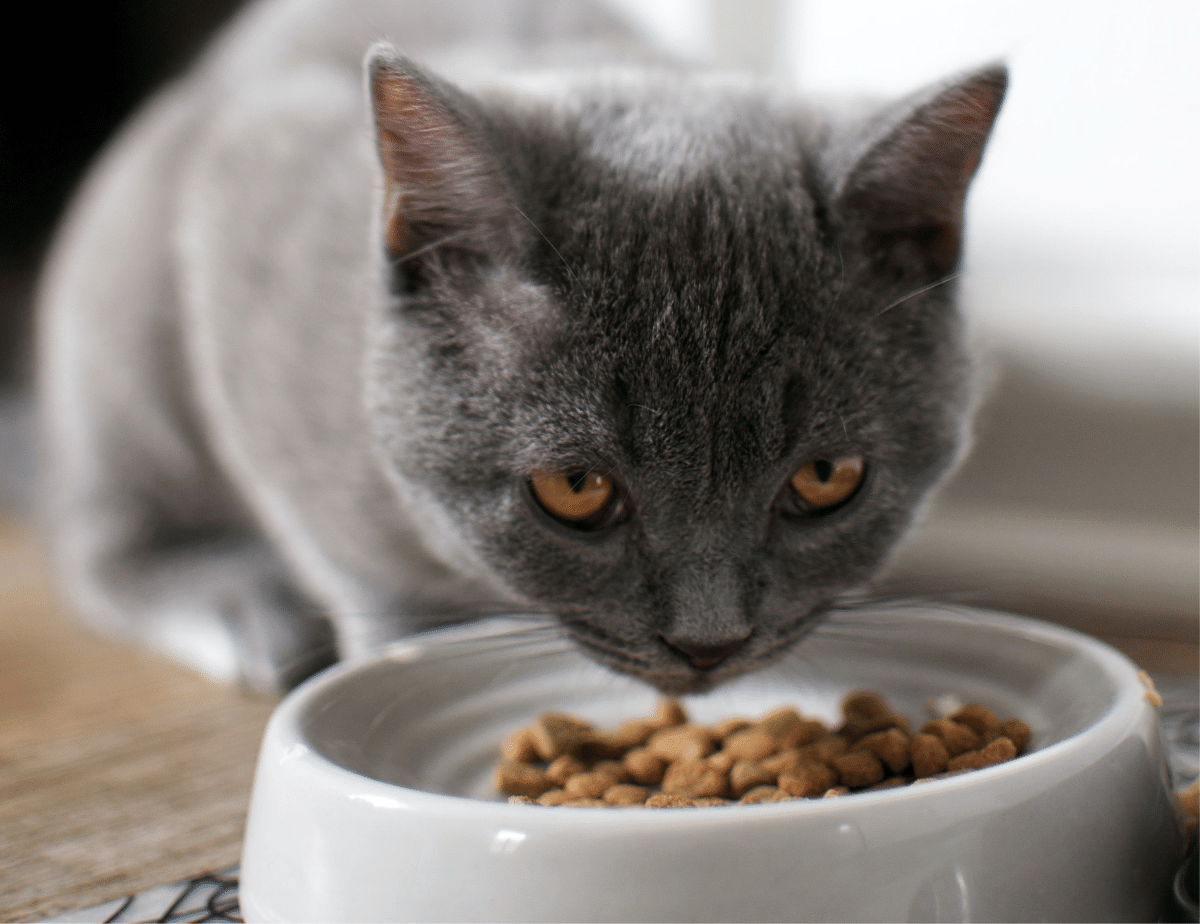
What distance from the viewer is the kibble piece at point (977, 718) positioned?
2.35 ft

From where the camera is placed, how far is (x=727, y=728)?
784 mm

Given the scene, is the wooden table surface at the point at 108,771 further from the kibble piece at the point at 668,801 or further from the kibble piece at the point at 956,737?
the kibble piece at the point at 956,737

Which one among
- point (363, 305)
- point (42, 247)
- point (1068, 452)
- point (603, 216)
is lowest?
point (1068, 452)

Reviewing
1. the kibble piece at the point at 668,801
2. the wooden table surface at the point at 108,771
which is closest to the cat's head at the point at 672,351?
the kibble piece at the point at 668,801

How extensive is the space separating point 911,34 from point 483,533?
1.15 meters

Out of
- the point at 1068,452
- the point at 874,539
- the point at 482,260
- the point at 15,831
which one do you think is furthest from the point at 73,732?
the point at 1068,452

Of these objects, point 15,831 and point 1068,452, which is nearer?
point 15,831

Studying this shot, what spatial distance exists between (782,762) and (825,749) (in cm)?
4

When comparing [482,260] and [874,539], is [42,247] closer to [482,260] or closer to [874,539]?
[482,260]

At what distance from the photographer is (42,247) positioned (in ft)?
7.47

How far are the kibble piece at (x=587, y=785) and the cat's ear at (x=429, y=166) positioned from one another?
1.18ft

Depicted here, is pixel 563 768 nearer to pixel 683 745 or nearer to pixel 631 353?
pixel 683 745

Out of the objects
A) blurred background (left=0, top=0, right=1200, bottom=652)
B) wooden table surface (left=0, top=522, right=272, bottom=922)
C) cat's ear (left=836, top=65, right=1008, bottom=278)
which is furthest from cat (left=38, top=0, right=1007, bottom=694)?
blurred background (left=0, top=0, right=1200, bottom=652)

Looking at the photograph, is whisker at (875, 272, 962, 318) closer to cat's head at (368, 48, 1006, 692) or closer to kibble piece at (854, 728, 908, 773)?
cat's head at (368, 48, 1006, 692)
